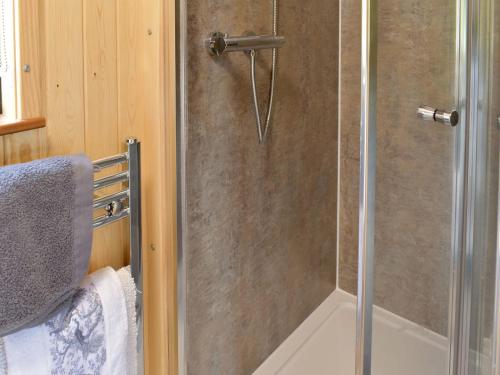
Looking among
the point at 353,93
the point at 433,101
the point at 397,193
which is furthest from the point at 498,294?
the point at 353,93

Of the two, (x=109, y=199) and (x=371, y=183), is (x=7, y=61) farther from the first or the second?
(x=371, y=183)

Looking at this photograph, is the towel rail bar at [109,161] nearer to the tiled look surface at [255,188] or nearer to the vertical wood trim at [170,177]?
the vertical wood trim at [170,177]

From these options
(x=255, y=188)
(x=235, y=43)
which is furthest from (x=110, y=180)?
(x=255, y=188)

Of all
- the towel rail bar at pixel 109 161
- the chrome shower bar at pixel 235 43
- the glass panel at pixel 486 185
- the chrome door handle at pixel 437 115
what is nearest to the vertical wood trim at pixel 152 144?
the towel rail bar at pixel 109 161

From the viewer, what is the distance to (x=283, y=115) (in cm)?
188

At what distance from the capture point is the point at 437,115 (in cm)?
135

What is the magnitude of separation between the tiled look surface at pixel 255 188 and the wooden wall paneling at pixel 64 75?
1.01 ft

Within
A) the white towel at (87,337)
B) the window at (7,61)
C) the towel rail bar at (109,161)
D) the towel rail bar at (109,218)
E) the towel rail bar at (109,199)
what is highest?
the window at (7,61)

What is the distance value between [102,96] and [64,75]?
0.12 metres

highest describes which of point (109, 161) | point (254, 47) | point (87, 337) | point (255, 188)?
point (254, 47)

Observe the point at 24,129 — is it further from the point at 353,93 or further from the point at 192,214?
the point at 353,93

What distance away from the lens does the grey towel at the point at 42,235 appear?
932mm

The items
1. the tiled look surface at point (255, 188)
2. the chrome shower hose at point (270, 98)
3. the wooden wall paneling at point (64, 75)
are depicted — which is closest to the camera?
the wooden wall paneling at point (64, 75)

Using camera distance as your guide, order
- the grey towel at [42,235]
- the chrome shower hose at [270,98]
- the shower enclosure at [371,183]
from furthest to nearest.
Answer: the chrome shower hose at [270,98] → the shower enclosure at [371,183] → the grey towel at [42,235]
